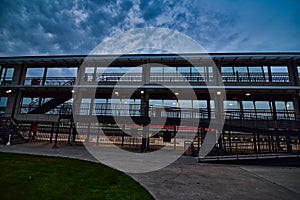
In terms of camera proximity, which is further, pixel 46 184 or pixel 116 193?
pixel 46 184

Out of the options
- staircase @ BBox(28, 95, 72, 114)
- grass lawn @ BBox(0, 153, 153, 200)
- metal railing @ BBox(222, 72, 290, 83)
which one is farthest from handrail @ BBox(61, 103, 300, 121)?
grass lawn @ BBox(0, 153, 153, 200)

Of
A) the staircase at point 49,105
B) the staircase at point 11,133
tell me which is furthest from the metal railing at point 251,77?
the staircase at point 11,133

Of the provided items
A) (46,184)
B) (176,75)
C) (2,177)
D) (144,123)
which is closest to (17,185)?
(46,184)

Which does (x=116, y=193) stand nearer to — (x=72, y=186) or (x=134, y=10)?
(x=72, y=186)

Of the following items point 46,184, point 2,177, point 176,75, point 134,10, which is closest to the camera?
point 46,184

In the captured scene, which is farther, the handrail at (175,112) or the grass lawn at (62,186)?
the handrail at (175,112)

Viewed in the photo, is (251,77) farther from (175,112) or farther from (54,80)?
(54,80)

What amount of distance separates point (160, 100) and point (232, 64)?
872cm

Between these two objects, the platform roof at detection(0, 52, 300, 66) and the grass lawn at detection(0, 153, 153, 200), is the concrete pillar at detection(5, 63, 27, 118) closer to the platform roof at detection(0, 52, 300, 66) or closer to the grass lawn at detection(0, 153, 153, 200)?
the platform roof at detection(0, 52, 300, 66)

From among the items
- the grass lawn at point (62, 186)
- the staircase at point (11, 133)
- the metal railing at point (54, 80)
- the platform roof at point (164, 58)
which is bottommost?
the grass lawn at point (62, 186)

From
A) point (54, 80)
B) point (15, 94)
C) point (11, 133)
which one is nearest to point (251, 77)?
point (54, 80)

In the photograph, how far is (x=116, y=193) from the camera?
3.88 metres

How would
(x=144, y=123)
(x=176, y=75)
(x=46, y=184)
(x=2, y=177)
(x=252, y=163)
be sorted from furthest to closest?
(x=176, y=75) → (x=144, y=123) → (x=252, y=163) → (x=2, y=177) → (x=46, y=184)

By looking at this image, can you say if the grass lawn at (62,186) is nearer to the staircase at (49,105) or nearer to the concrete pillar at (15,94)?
the staircase at (49,105)
